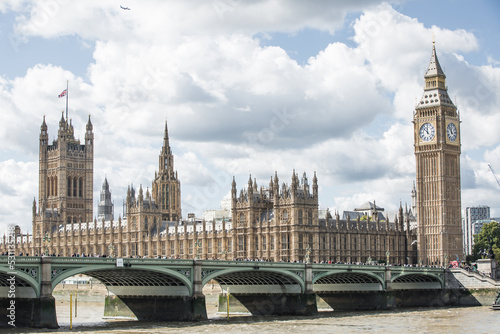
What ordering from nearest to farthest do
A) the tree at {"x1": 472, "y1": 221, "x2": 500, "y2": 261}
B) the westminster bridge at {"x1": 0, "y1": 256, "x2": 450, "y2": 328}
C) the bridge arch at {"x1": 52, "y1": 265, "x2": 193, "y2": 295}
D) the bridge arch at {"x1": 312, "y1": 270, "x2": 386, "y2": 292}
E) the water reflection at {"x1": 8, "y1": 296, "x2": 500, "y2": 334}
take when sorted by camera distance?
the westminster bridge at {"x1": 0, "y1": 256, "x2": 450, "y2": 328} < the bridge arch at {"x1": 52, "y1": 265, "x2": 193, "y2": 295} < the water reflection at {"x1": 8, "y1": 296, "x2": 500, "y2": 334} < the bridge arch at {"x1": 312, "y1": 270, "x2": 386, "y2": 292} < the tree at {"x1": 472, "y1": 221, "x2": 500, "y2": 261}

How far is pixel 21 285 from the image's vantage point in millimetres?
76312

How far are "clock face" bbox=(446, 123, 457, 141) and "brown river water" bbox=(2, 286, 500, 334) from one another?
60.0 m

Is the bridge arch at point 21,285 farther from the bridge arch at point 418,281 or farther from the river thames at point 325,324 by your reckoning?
the bridge arch at point 418,281

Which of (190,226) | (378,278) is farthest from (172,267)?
(190,226)

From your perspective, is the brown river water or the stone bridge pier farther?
the brown river water

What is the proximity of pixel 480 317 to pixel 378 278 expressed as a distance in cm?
1586

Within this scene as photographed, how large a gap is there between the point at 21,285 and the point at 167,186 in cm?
11946

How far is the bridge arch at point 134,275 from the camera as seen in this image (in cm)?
7606

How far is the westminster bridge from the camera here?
7356 cm

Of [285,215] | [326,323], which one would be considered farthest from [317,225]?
[326,323]

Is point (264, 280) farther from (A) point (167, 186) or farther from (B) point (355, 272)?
(A) point (167, 186)

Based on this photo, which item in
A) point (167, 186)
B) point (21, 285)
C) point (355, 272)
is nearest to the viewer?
point (21, 285)

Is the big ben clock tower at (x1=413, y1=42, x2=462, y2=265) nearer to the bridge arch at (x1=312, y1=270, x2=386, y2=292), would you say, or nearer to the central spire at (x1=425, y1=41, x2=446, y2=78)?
the central spire at (x1=425, y1=41, x2=446, y2=78)

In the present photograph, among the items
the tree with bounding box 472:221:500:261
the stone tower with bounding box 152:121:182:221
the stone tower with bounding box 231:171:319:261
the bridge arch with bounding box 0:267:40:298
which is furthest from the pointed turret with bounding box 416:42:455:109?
the bridge arch with bounding box 0:267:40:298
